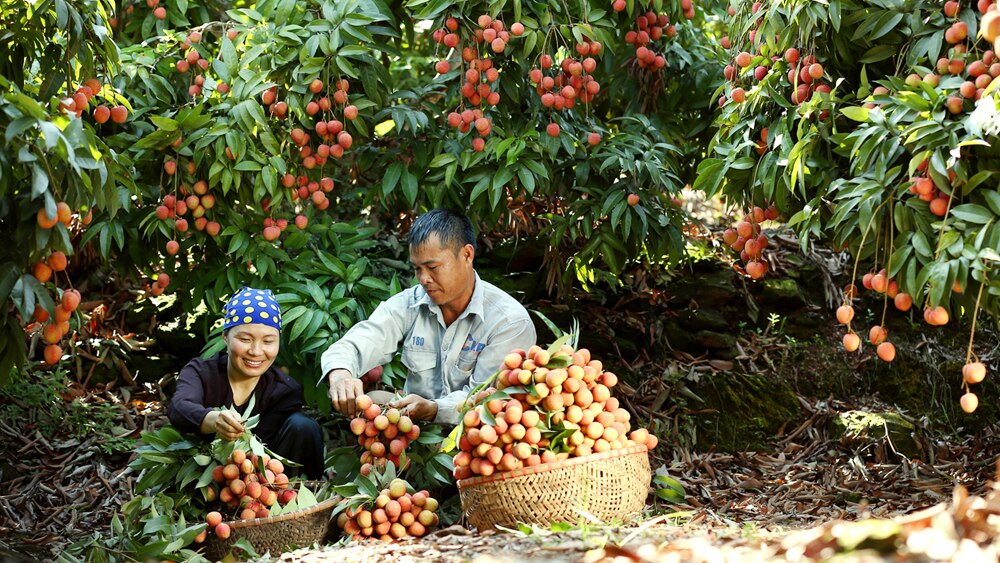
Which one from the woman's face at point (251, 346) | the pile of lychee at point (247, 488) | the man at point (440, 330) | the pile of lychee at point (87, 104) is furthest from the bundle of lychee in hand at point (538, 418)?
the pile of lychee at point (87, 104)

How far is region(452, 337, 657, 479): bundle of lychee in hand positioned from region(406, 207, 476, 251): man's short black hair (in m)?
0.78

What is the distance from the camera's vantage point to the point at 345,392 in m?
3.62

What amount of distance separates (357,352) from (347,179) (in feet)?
6.03

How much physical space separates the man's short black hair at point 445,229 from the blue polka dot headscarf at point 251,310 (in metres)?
0.59

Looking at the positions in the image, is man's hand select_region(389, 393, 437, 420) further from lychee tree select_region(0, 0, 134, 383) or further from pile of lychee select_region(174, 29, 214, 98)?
pile of lychee select_region(174, 29, 214, 98)

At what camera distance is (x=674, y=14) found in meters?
4.46

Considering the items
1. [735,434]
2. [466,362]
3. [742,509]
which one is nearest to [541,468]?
[466,362]

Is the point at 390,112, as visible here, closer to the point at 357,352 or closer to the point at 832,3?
the point at 357,352

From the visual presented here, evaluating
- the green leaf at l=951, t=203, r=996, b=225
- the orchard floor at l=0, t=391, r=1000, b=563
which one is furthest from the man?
the green leaf at l=951, t=203, r=996, b=225

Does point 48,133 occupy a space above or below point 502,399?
above

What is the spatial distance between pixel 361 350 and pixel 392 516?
0.81 m

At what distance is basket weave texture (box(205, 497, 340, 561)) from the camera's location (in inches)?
128

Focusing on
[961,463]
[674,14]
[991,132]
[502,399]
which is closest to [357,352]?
[502,399]

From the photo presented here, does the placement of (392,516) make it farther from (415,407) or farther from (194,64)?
(194,64)
